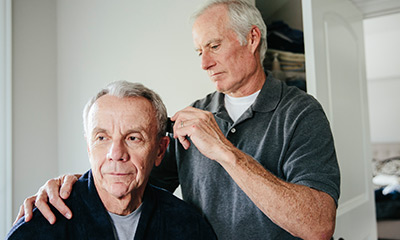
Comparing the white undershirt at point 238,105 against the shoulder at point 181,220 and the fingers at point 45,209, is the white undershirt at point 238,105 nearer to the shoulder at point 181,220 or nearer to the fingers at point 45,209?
the shoulder at point 181,220

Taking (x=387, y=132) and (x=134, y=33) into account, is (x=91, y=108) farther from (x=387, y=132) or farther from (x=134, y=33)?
(x=387, y=132)

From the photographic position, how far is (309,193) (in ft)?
3.31

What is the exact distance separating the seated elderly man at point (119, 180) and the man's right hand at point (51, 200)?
2cm

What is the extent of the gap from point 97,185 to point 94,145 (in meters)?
0.14

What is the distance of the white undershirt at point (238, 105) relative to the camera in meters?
1.36

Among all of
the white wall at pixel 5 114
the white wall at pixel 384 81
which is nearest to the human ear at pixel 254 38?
the white wall at pixel 5 114

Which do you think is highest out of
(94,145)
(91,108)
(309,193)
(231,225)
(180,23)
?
(180,23)

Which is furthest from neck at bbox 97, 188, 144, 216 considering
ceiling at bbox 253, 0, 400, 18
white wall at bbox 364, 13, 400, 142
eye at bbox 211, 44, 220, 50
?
white wall at bbox 364, 13, 400, 142

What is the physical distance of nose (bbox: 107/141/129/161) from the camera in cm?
107

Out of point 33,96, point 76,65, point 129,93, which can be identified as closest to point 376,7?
point 129,93

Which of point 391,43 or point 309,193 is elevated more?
point 391,43

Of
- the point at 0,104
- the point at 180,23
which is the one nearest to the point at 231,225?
the point at 180,23

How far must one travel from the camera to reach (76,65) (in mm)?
2395

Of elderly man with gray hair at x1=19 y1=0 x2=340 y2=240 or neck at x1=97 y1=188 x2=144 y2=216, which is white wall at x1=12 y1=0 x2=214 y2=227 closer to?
elderly man with gray hair at x1=19 y1=0 x2=340 y2=240
